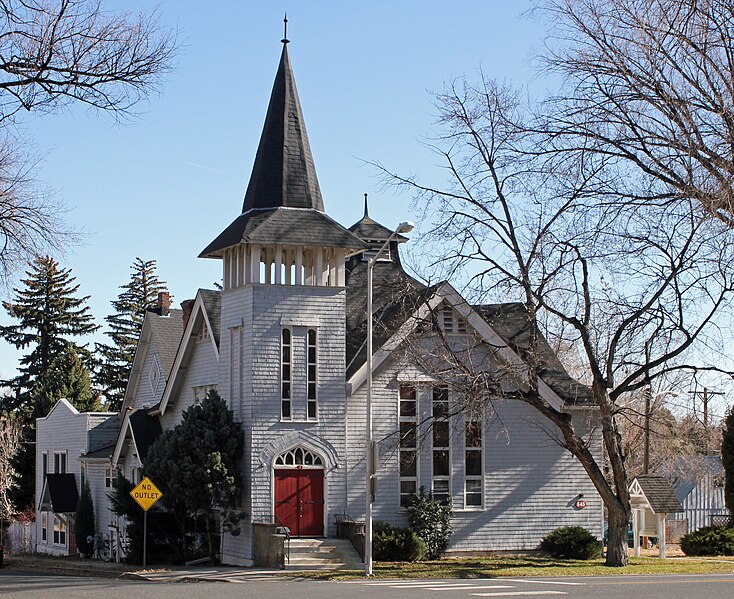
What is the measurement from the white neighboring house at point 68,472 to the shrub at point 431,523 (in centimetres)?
1500

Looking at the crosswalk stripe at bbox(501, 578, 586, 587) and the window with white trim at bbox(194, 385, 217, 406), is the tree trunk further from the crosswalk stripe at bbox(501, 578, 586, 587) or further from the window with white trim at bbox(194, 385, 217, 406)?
the window with white trim at bbox(194, 385, 217, 406)

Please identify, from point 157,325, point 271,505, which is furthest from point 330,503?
point 157,325

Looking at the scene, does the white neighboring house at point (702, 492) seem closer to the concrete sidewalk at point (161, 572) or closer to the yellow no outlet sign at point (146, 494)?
the concrete sidewalk at point (161, 572)

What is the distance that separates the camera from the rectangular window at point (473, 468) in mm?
34594

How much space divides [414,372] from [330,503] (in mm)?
4995

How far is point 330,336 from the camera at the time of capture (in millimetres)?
33094

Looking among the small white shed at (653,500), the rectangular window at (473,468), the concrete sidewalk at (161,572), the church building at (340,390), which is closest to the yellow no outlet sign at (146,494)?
the concrete sidewalk at (161,572)

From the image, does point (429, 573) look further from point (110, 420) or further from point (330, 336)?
point (110, 420)

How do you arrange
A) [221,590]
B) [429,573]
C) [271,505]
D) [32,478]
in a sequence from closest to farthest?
1. [221,590]
2. [429,573]
3. [271,505]
4. [32,478]

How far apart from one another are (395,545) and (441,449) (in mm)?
4069

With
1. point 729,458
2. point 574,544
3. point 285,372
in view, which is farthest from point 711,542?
point 285,372

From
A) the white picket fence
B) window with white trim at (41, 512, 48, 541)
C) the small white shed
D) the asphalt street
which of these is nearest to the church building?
the small white shed

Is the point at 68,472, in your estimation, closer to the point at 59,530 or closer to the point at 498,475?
the point at 59,530

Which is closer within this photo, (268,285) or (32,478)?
(268,285)
